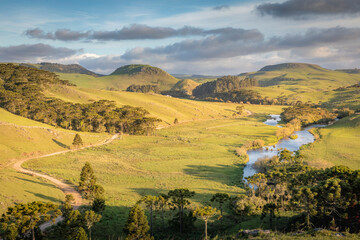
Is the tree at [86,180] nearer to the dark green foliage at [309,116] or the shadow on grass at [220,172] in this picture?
the shadow on grass at [220,172]

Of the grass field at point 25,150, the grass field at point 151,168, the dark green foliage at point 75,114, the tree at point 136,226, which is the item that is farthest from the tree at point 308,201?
the dark green foliage at point 75,114

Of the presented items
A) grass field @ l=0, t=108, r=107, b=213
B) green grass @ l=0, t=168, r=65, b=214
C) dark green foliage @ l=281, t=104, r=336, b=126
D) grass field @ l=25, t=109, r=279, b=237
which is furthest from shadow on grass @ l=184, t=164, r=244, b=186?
dark green foliage @ l=281, t=104, r=336, b=126

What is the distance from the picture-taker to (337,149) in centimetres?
7950

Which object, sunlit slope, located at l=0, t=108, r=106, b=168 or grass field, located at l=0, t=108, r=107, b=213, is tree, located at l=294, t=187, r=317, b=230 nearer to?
grass field, located at l=0, t=108, r=107, b=213

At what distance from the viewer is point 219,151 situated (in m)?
82.5

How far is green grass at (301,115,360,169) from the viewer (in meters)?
65.0

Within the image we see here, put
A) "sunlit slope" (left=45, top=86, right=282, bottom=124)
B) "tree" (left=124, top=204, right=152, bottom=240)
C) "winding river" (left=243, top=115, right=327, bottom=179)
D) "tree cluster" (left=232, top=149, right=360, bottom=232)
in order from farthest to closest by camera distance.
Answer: "sunlit slope" (left=45, top=86, right=282, bottom=124)
"winding river" (left=243, top=115, right=327, bottom=179)
"tree" (left=124, top=204, right=152, bottom=240)
"tree cluster" (left=232, top=149, right=360, bottom=232)

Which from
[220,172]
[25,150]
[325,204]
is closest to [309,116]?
[220,172]

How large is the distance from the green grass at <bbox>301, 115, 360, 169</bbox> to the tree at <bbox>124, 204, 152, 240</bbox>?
152 feet

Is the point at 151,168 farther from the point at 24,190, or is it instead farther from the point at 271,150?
the point at 271,150

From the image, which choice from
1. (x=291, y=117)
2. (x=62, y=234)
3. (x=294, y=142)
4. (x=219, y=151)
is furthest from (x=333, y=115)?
(x=62, y=234)

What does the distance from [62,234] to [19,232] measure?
14.4ft

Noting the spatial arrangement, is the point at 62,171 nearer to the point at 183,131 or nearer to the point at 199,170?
the point at 199,170

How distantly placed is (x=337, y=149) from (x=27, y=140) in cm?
9397
